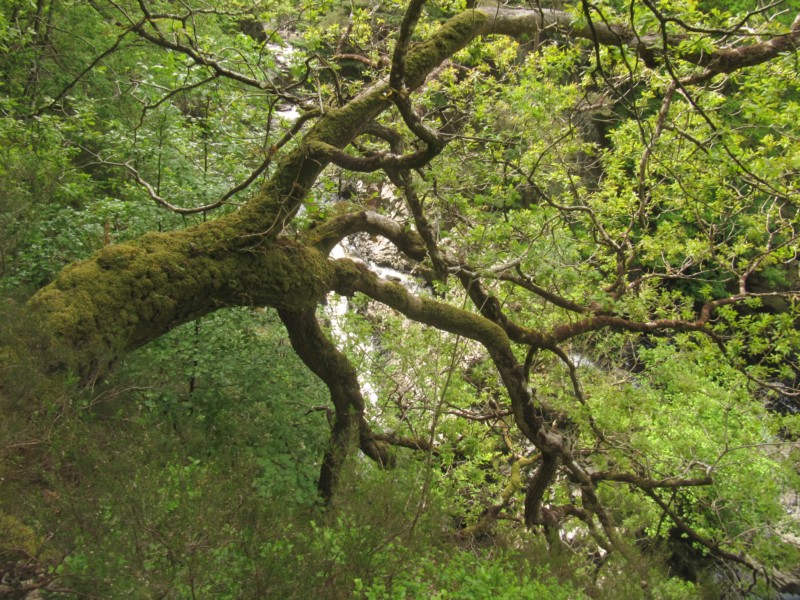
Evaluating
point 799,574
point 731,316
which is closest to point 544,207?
point 731,316

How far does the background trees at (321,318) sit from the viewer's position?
2271 millimetres

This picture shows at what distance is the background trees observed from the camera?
2.27m

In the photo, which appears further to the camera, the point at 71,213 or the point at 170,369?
the point at 71,213

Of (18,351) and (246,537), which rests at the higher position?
(18,351)

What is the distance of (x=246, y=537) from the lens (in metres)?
2.48

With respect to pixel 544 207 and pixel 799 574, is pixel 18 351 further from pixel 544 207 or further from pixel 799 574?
pixel 799 574

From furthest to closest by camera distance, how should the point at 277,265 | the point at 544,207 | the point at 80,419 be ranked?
the point at 544,207 → the point at 277,265 → the point at 80,419

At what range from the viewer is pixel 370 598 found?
8.04 ft

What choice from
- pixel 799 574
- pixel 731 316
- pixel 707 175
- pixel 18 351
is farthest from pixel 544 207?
pixel 799 574

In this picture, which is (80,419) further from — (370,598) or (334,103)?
(334,103)

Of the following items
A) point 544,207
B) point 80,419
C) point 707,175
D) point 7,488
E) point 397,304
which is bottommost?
point 7,488

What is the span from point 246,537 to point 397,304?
239 centimetres

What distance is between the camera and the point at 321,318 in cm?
688

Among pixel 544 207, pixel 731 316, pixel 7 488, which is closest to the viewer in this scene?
pixel 7 488
